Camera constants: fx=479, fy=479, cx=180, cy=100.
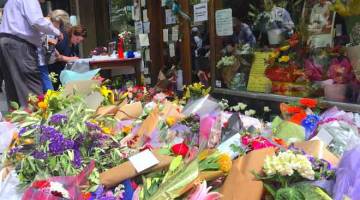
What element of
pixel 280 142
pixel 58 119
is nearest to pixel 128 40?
pixel 58 119

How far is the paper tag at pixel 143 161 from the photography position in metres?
2.25

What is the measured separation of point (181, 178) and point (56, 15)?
457cm

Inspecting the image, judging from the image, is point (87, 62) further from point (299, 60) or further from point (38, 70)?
point (299, 60)

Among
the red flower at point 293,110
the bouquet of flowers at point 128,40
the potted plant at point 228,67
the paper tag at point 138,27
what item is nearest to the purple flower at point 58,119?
the red flower at point 293,110

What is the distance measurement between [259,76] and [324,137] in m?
2.31

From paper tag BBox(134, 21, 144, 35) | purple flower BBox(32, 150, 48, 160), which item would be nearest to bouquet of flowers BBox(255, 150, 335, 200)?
purple flower BBox(32, 150, 48, 160)

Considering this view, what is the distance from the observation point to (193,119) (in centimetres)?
301

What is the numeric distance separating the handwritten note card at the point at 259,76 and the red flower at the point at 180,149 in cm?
248

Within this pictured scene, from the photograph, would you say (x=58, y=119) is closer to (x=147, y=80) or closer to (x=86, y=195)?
(x=86, y=195)

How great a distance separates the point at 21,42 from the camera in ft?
16.1

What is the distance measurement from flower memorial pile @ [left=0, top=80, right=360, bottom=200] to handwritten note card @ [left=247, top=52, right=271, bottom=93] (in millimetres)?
1514

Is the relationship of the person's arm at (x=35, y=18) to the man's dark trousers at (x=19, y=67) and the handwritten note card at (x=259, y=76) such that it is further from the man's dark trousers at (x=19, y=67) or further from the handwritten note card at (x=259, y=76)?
the handwritten note card at (x=259, y=76)

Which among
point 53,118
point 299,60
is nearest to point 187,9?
point 299,60

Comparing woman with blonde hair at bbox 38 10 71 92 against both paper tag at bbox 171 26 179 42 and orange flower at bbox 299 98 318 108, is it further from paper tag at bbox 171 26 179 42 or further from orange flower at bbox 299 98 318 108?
orange flower at bbox 299 98 318 108
